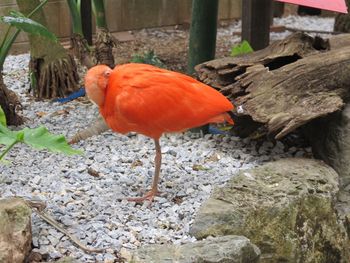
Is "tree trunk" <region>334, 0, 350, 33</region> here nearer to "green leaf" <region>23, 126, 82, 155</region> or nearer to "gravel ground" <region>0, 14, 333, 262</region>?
"gravel ground" <region>0, 14, 333, 262</region>

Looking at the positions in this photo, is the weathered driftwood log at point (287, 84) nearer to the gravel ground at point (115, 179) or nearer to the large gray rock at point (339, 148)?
the large gray rock at point (339, 148)

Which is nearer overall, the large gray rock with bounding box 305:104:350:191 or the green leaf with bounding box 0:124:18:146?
the green leaf with bounding box 0:124:18:146

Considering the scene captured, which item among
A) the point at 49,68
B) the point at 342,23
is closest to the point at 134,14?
the point at 342,23

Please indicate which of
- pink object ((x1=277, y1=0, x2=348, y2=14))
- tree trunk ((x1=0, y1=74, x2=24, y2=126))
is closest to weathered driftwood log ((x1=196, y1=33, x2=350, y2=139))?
pink object ((x1=277, y1=0, x2=348, y2=14))

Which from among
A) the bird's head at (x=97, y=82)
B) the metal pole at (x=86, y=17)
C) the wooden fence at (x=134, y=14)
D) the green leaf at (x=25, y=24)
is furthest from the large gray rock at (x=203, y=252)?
the wooden fence at (x=134, y=14)

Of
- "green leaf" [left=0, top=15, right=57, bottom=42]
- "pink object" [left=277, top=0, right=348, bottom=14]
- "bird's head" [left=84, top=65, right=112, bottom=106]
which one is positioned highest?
"pink object" [left=277, top=0, right=348, bottom=14]

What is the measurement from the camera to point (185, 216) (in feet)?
8.56

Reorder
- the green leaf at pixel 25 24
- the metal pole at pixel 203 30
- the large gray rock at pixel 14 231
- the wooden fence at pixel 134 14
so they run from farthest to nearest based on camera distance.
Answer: the wooden fence at pixel 134 14 → the metal pole at pixel 203 30 → the green leaf at pixel 25 24 → the large gray rock at pixel 14 231

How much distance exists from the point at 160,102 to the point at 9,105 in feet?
4.20

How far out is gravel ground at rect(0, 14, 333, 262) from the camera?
2.43m

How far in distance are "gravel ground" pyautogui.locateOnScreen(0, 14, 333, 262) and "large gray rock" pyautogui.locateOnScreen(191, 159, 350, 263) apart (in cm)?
14

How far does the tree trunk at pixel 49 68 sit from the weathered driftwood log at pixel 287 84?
3.78ft

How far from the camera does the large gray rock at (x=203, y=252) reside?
85.4 inches

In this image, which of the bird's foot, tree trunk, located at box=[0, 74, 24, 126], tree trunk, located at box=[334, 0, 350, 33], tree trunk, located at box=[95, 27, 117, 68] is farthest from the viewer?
tree trunk, located at box=[334, 0, 350, 33]
